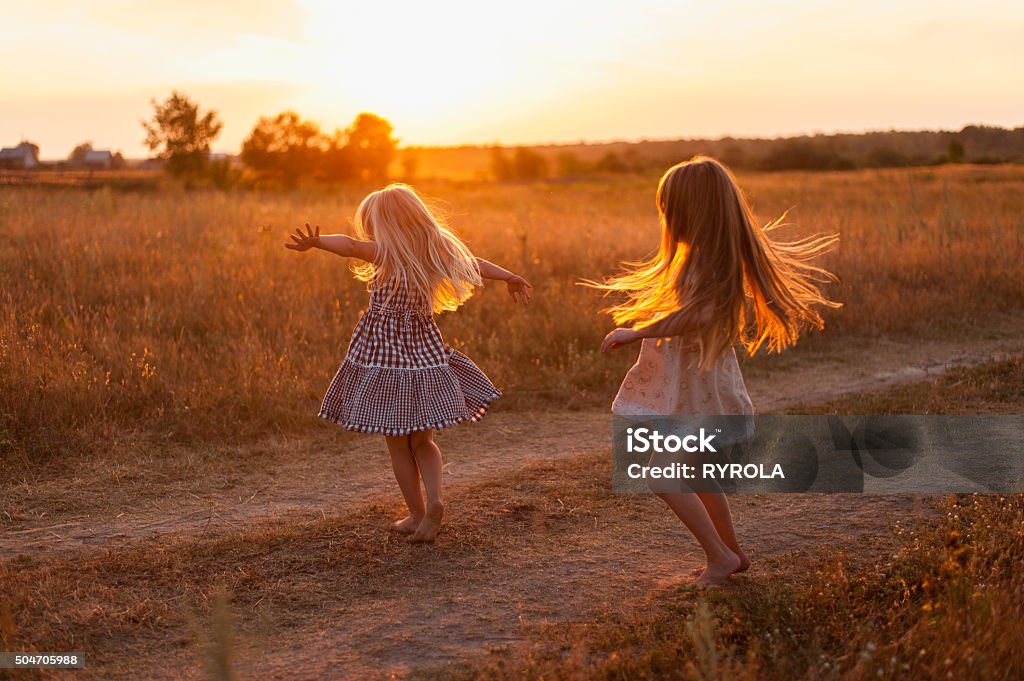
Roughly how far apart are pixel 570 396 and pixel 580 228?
6073 millimetres

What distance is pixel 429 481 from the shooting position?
4.55 m

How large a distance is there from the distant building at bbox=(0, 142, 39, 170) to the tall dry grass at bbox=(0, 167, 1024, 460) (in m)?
0.43

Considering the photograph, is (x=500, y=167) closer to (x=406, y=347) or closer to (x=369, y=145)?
(x=369, y=145)

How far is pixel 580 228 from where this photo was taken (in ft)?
43.3

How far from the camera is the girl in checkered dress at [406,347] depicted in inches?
177

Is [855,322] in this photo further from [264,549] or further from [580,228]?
[264,549]

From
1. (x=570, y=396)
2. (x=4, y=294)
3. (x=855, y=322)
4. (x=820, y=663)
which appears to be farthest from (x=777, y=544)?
(x=4, y=294)

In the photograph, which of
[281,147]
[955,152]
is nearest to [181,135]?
[281,147]

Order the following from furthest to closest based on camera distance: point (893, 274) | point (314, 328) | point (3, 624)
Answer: point (893, 274) → point (314, 328) → point (3, 624)

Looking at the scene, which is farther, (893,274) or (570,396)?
(893,274)

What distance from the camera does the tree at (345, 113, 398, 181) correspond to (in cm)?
4172

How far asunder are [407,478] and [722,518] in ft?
5.15

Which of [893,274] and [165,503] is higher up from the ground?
[893,274]

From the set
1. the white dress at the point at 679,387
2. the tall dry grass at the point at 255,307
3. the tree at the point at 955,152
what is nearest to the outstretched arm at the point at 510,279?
the white dress at the point at 679,387
